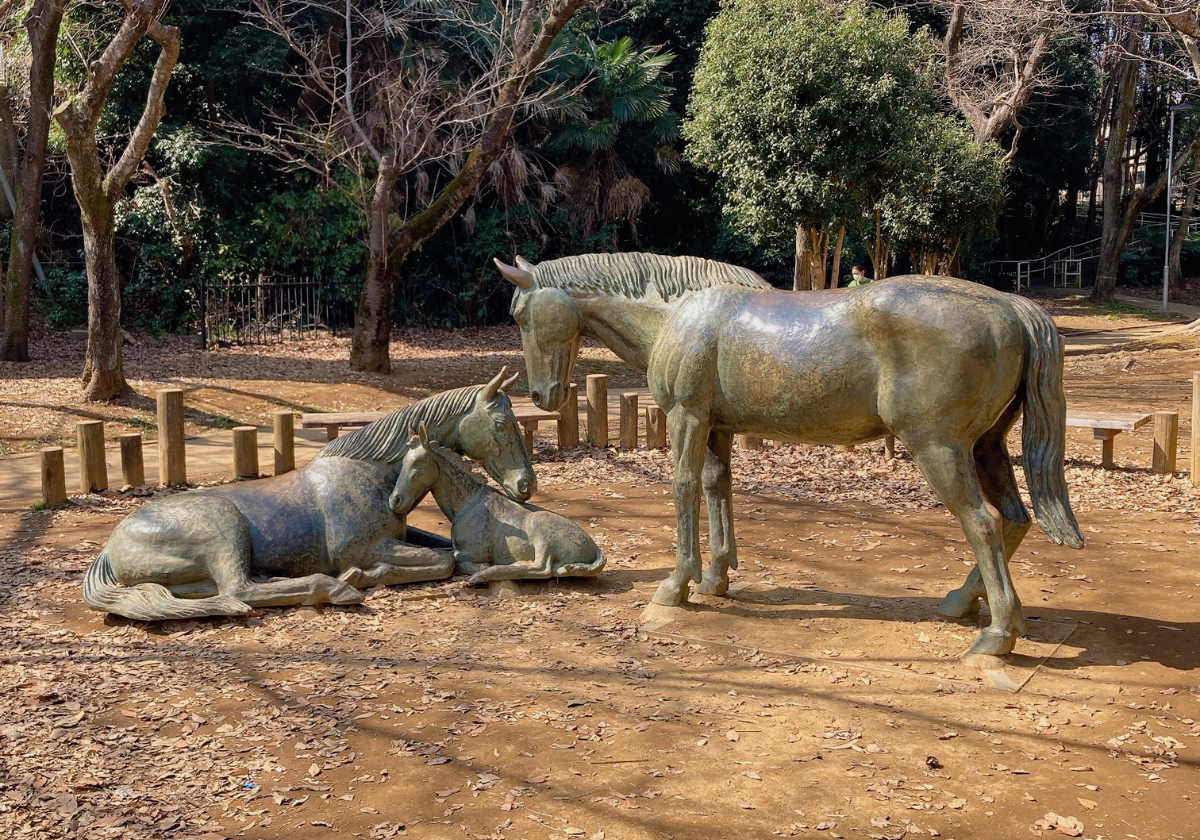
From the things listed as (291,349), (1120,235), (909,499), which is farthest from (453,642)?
(1120,235)

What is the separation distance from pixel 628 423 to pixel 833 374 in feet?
20.7

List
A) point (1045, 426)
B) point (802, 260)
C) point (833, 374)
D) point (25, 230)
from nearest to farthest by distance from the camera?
point (1045, 426), point (833, 374), point (25, 230), point (802, 260)

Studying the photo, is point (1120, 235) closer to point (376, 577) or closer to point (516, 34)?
point (516, 34)

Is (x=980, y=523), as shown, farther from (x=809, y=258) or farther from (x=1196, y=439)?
(x=809, y=258)

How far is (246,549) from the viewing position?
6.05 meters

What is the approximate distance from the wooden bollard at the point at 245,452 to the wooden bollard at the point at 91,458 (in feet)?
3.71

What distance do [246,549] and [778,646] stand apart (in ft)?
9.85

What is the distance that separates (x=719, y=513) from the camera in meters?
6.26

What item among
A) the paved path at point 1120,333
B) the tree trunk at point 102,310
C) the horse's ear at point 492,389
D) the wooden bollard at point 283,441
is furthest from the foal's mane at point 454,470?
the paved path at point 1120,333

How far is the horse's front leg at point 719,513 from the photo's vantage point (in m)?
6.20

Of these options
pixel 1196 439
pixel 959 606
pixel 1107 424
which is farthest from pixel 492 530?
pixel 1196 439

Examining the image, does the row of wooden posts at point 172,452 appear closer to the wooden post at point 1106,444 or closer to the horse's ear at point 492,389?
the wooden post at point 1106,444

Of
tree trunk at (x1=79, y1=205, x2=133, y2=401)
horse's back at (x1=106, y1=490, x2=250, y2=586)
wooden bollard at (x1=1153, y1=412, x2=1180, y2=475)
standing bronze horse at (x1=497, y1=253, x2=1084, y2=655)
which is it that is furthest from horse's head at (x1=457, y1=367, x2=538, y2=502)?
tree trunk at (x1=79, y1=205, x2=133, y2=401)

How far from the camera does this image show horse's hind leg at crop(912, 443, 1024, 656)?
5074 millimetres
